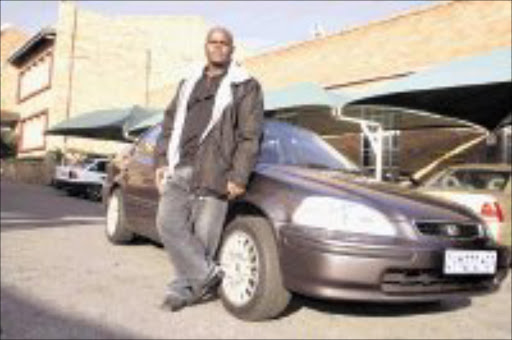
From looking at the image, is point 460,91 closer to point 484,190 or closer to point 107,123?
point 484,190

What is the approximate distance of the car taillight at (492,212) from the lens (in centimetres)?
783

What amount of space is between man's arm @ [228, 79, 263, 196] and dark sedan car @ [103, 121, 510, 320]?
392 mm

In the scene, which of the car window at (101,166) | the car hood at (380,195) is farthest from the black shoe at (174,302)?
the car window at (101,166)

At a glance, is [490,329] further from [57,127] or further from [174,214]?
[57,127]

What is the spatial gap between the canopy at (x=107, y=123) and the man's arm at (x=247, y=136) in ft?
57.1

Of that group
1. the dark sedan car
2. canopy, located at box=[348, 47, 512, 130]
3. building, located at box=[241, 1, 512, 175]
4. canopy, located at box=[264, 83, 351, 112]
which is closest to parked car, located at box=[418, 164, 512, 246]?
canopy, located at box=[348, 47, 512, 130]

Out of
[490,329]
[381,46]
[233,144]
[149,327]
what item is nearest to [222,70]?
[233,144]

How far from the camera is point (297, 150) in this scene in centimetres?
600

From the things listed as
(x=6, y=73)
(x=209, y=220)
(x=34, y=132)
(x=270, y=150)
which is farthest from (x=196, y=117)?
(x=6, y=73)

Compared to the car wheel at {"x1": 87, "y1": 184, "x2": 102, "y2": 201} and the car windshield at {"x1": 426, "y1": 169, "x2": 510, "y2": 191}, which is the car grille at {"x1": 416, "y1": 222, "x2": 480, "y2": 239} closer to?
the car windshield at {"x1": 426, "y1": 169, "x2": 510, "y2": 191}

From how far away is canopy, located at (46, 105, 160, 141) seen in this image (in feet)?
74.2

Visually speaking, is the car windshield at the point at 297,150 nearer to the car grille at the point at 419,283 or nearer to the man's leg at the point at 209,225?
the man's leg at the point at 209,225

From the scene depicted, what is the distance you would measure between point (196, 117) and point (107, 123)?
1910 cm

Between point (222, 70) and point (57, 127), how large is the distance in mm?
24004
